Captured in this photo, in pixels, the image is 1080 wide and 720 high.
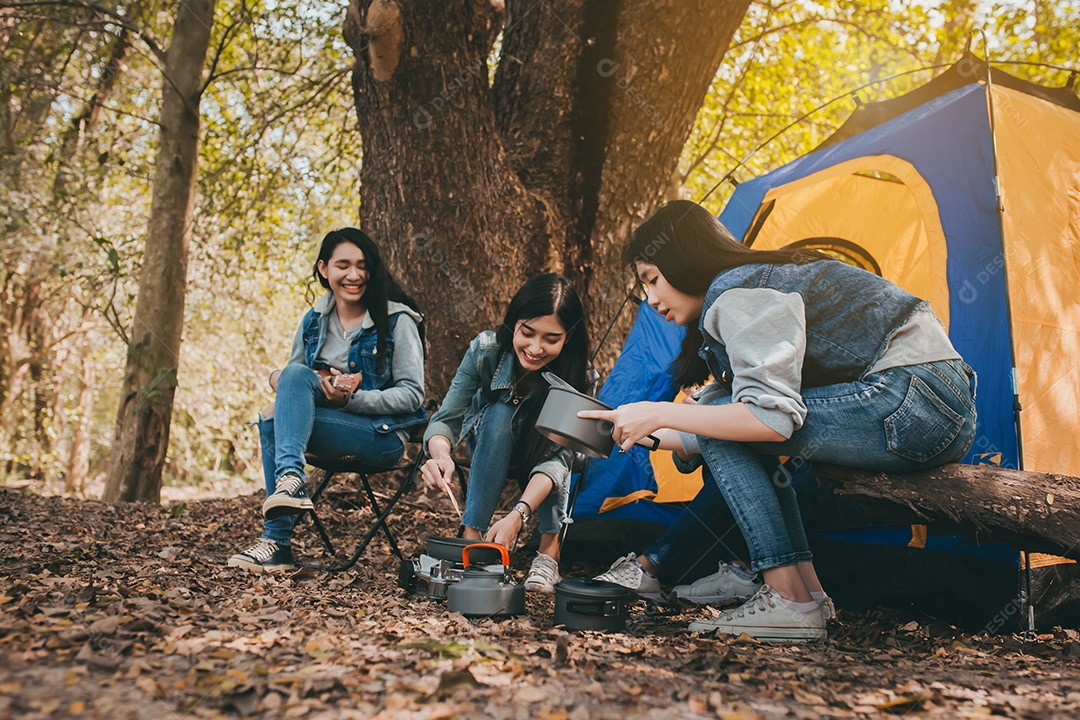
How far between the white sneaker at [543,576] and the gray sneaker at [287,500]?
0.78 meters

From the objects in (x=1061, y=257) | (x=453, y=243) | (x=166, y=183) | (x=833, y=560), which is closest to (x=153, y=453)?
(x=166, y=183)

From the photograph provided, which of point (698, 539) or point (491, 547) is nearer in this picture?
point (491, 547)

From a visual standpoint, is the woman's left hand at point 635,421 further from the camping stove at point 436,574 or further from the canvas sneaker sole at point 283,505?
the canvas sneaker sole at point 283,505

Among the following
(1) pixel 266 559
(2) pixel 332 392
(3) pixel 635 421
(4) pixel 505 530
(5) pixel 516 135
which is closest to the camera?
(3) pixel 635 421

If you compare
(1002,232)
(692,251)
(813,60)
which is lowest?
(692,251)

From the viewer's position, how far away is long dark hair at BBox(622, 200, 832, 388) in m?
2.33

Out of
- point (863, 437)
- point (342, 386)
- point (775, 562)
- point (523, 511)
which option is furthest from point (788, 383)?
point (342, 386)

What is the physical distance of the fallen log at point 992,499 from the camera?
204 centimetres

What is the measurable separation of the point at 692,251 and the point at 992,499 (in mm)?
1009

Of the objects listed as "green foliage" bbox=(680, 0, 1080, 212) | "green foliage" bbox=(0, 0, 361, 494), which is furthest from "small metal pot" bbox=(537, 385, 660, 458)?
"green foliage" bbox=(680, 0, 1080, 212)

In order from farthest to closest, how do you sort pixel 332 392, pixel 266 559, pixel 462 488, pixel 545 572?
pixel 462 488 < pixel 332 392 < pixel 266 559 < pixel 545 572

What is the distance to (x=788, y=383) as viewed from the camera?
2.08 meters

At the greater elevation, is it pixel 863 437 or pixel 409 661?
pixel 863 437

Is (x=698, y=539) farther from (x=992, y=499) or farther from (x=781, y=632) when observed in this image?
(x=992, y=499)
